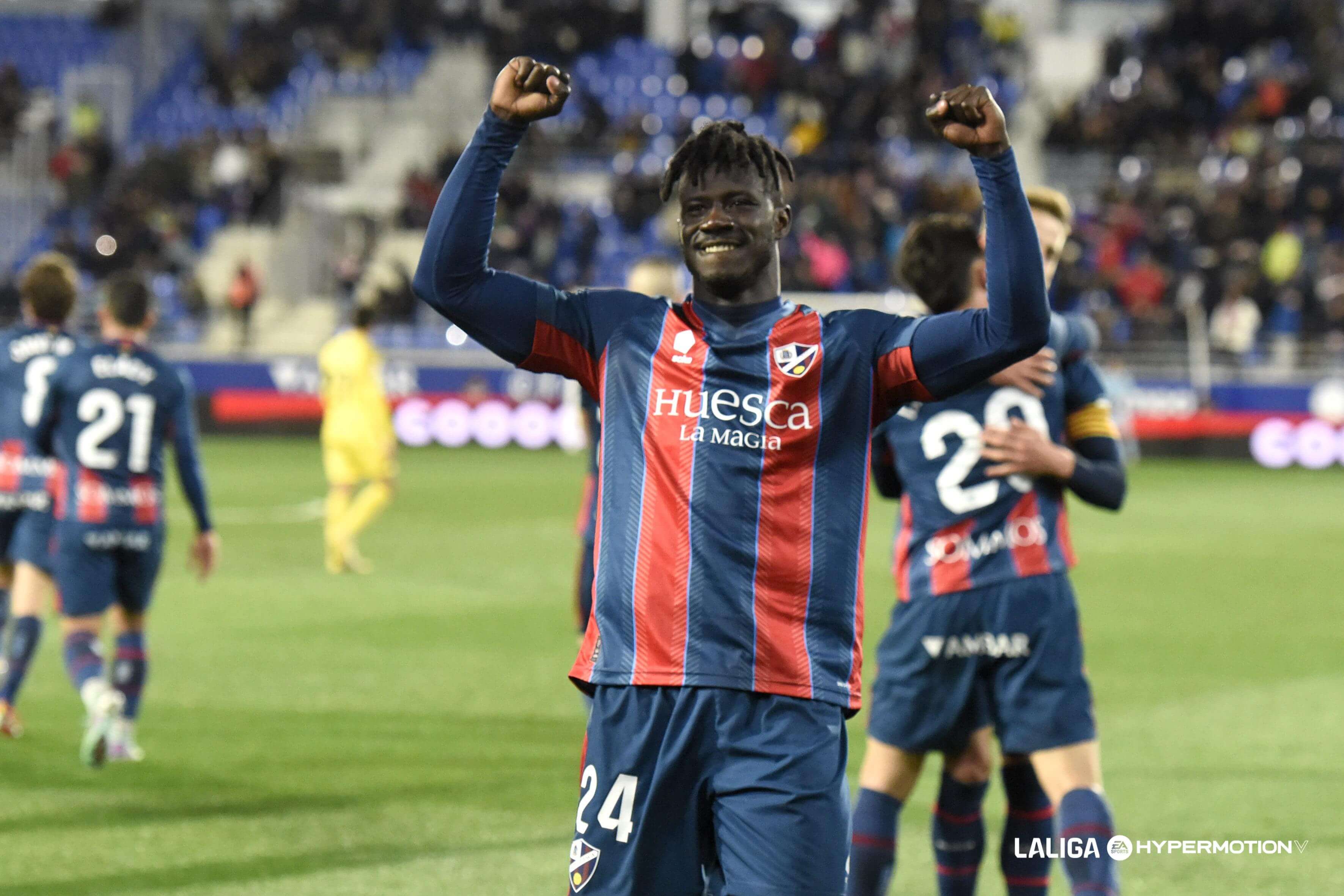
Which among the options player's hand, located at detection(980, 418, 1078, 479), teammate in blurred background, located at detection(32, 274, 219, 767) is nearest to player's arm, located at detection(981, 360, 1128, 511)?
player's hand, located at detection(980, 418, 1078, 479)

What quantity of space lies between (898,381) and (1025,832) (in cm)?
191

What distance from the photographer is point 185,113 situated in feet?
112

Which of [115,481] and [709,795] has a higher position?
[115,481]

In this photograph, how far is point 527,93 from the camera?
315cm

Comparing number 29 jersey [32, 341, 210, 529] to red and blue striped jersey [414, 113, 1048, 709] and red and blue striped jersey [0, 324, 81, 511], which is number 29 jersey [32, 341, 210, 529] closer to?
red and blue striped jersey [0, 324, 81, 511]

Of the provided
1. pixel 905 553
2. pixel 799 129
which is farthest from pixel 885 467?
pixel 799 129

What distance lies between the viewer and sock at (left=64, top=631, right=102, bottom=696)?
7.20 metres

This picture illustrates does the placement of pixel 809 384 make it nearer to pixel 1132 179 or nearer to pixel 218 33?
pixel 1132 179

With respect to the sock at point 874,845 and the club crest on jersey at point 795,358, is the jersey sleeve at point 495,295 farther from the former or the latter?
the sock at point 874,845

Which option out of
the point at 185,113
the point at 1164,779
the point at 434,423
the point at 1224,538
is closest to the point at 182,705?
A: the point at 1164,779

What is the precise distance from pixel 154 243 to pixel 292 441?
617 cm

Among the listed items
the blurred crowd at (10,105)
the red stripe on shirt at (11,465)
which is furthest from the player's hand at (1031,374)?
the blurred crowd at (10,105)

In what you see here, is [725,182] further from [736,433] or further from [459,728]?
[459,728]

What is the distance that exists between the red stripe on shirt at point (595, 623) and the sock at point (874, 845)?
157cm
